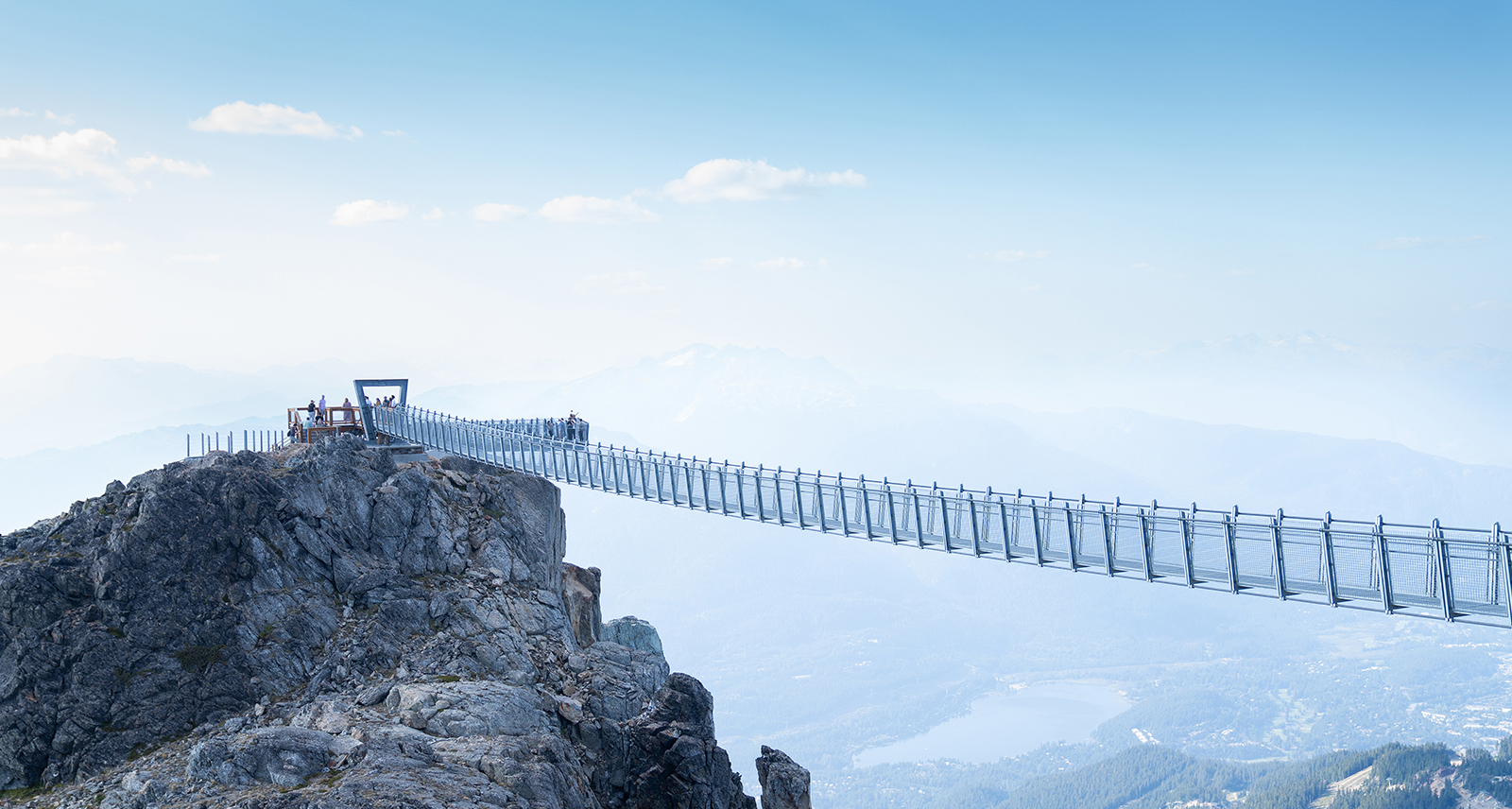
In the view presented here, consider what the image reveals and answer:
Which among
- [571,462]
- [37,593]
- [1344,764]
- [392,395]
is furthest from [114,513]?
[1344,764]

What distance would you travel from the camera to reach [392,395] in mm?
49062

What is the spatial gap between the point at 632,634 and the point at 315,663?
19.5m

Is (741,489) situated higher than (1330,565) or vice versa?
(741,489)

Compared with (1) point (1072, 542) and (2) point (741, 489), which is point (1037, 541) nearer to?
(1) point (1072, 542)

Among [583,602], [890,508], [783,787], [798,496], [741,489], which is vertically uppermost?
[741,489]

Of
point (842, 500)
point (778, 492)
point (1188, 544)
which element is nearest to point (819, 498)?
point (842, 500)

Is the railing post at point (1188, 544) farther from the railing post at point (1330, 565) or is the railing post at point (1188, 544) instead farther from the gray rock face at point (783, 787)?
the gray rock face at point (783, 787)

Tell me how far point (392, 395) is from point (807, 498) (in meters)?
27.3

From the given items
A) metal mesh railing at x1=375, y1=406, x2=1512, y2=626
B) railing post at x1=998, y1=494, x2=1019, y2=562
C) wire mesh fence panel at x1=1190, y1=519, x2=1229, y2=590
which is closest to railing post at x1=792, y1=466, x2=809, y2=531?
metal mesh railing at x1=375, y1=406, x2=1512, y2=626

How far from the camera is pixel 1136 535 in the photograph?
21.9 m

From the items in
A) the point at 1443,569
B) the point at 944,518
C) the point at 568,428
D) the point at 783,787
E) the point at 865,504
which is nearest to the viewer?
the point at 1443,569

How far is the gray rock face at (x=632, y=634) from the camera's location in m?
41.1

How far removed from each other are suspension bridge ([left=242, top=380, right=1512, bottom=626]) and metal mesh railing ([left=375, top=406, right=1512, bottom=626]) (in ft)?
0.09

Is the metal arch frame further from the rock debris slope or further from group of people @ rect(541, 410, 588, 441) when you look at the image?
the rock debris slope
